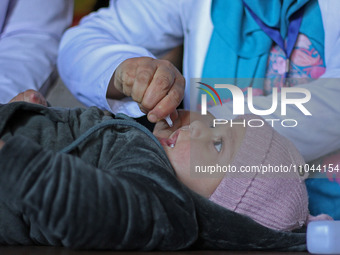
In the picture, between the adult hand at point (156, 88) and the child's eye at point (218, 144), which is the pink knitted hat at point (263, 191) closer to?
the child's eye at point (218, 144)

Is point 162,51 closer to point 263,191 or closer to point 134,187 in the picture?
point 263,191

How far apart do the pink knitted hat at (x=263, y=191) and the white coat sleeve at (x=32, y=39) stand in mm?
616

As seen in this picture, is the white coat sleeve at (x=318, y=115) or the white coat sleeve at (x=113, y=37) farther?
the white coat sleeve at (x=113, y=37)

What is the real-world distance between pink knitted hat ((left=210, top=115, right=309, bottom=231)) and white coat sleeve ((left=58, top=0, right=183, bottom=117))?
1.41 feet

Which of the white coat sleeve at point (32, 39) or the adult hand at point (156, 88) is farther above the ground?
the adult hand at point (156, 88)

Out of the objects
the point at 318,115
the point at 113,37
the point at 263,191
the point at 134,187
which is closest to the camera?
the point at 134,187

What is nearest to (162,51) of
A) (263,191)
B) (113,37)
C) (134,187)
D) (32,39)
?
(113,37)

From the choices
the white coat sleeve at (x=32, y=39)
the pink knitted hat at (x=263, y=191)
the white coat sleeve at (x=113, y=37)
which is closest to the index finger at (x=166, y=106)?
the pink knitted hat at (x=263, y=191)

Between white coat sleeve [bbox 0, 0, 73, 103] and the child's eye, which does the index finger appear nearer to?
the child's eye

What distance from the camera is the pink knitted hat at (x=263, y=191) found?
0.73 metres

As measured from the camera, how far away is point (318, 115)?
0.94m

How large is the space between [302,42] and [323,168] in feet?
1.01

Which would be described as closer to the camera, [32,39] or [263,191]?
[263,191]

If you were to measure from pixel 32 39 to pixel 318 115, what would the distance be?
2.67 ft
